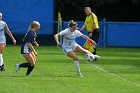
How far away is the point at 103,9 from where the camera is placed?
47.9 m

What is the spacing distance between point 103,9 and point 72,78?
2982cm

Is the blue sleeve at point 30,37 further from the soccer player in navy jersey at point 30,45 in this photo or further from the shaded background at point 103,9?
the shaded background at point 103,9

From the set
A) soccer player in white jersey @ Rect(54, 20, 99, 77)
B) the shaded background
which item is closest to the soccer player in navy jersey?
soccer player in white jersey @ Rect(54, 20, 99, 77)

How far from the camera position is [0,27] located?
67.1ft

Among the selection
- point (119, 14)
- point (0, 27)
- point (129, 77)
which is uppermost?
point (0, 27)

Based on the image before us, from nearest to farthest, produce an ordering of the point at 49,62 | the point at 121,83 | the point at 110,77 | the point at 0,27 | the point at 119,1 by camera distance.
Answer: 1. the point at 121,83
2. the point at 110,77
3. the point at 0,27
4. the point at 49,62
5. the point at 119,1

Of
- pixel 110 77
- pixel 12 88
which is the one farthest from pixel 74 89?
pixel 110 77

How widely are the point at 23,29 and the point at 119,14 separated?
36.2ft

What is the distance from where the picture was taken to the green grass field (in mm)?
15633

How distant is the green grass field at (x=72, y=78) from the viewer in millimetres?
15633

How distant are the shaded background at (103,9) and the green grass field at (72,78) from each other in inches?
846

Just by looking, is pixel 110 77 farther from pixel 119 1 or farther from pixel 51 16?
pixel 119 1

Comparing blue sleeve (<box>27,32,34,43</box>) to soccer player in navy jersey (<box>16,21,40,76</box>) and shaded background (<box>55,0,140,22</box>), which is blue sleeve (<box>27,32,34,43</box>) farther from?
shaded background (<box>55,0,140,22</box>)

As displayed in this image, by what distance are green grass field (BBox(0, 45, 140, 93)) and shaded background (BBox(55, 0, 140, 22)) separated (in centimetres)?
2149
